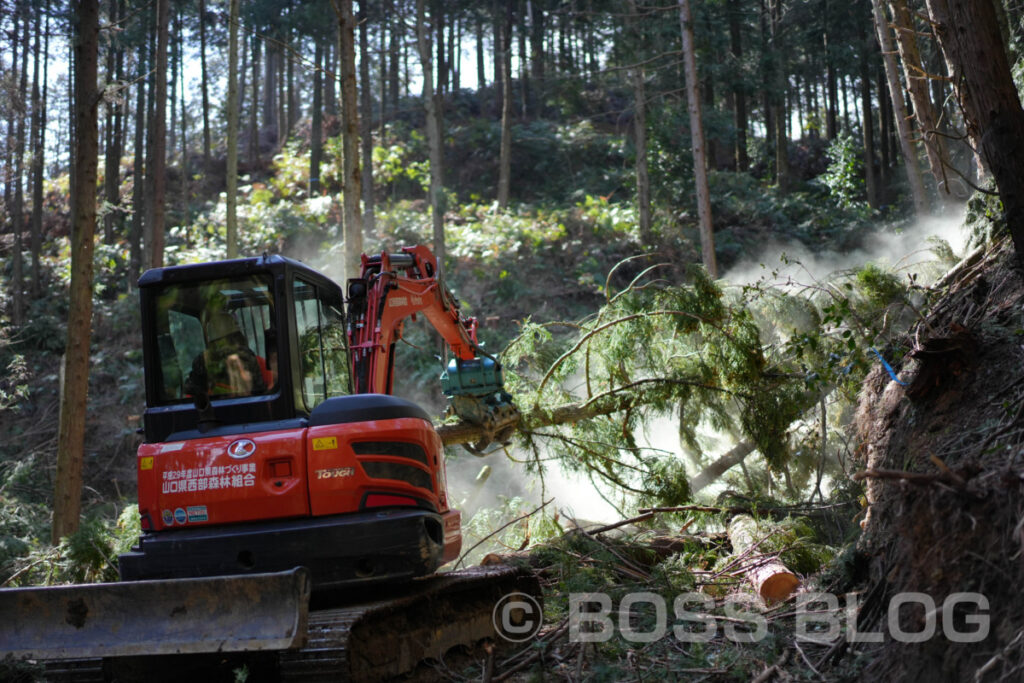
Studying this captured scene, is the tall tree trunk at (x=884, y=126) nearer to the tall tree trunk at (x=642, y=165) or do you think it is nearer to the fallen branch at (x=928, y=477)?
the tall tree trunk at (x=642, y=165)

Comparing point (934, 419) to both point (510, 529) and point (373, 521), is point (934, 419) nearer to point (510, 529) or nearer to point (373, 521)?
point (373, 521)

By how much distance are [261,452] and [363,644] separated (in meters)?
1.19

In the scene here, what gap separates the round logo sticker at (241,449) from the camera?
192 inches

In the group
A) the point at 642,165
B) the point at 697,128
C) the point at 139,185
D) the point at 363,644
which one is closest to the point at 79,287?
the point at 363,644

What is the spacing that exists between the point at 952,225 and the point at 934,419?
6.46 metres

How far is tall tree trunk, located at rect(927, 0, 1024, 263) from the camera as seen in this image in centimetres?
474

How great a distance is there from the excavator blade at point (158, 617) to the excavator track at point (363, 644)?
0.21m

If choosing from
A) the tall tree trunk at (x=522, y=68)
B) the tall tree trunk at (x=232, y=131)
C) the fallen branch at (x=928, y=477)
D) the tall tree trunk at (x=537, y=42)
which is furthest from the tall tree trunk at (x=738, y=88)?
the fallen branch at (x=928, y=477)

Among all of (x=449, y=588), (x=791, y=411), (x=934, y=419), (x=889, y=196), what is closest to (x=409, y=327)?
(x=791, y=411)

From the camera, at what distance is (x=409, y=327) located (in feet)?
58.7

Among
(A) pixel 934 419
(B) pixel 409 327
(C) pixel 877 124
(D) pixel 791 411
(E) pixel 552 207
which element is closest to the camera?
(A) pixel 934 419

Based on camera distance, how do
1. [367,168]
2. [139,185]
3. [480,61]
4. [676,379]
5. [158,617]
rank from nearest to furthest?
1. [158,617]
2. [676,379]
3. [367,168]
4. [139,185]
5. [480,61]

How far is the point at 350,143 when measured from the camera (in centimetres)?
1202

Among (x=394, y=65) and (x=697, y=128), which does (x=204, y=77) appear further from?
(x=697, y=128)
